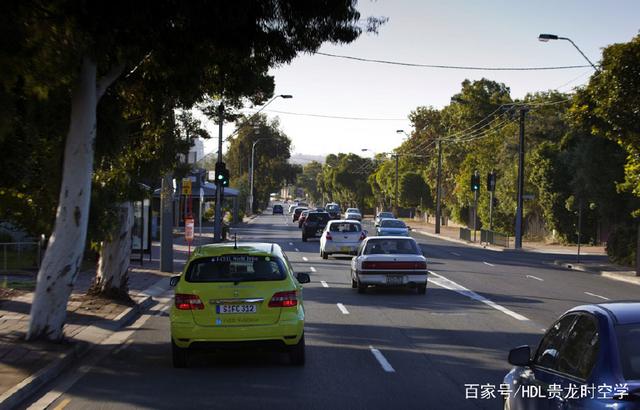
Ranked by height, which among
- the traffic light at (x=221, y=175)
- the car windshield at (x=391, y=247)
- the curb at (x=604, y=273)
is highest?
the traffic light at (x=221, y=175)

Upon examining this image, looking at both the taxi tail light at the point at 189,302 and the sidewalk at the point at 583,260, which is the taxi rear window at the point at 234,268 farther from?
the sidewalk at the point at 583,260

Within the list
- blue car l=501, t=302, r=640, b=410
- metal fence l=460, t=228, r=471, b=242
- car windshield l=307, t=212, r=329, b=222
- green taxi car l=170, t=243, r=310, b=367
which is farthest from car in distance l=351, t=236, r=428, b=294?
metal fence l=460, t=228, r=471, b=242

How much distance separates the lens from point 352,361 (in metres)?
12.4

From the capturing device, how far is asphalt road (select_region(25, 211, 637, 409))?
9852mm

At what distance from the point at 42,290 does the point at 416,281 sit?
11268mm

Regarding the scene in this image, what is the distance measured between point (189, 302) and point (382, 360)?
287 centimetres

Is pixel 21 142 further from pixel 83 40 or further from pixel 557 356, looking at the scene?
pixel 557 356

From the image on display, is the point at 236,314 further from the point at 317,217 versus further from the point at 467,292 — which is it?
the point at 317,217

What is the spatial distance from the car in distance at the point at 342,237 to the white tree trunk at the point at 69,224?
24439 millimetres

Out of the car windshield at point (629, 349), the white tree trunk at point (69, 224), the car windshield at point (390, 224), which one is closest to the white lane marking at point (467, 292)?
the white tree trunk at point (69, 224)

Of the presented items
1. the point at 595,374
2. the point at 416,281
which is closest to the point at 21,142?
the point at 416,281

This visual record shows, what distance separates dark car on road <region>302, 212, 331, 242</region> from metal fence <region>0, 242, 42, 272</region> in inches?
850

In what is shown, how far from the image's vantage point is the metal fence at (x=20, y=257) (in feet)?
88.6

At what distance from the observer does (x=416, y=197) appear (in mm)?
104688
